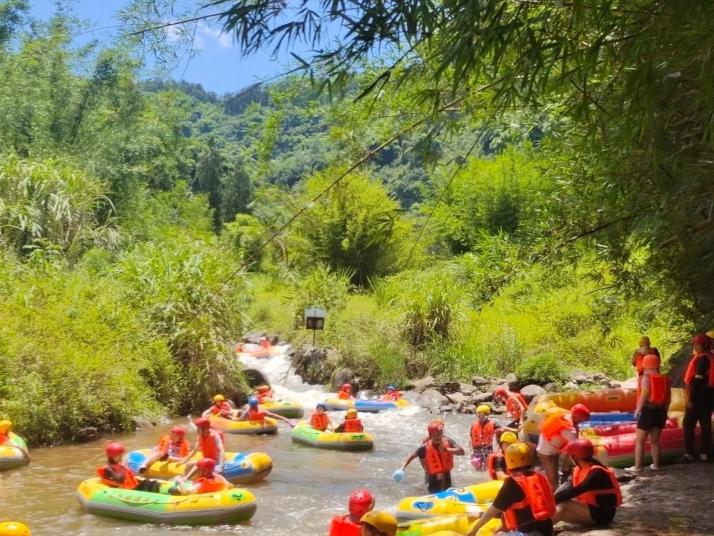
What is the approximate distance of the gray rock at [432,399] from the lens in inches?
639

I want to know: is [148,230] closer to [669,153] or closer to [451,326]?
[451,326]

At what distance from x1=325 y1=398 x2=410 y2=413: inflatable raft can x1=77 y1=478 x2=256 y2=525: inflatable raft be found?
7.78 meters

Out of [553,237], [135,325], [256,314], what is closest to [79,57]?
[256,314]

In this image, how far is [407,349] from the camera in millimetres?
18938

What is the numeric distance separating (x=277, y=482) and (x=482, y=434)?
2605 mm

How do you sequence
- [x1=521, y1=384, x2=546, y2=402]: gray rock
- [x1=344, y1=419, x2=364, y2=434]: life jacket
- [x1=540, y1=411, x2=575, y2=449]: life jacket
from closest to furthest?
[x1=540, y1=411, x2=575, y2=449]: life jacket
[x1=344, y1=419, x2=364, y2=434]: life jacket
[x1=521, y1=384, x2=546, y2=402]: gray rock

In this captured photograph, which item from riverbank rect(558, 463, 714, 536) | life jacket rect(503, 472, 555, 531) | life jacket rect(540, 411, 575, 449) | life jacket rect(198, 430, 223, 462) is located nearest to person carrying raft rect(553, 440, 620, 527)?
riverbank rect(558, 463, 714, 536)

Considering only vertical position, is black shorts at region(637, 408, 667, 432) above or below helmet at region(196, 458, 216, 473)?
above

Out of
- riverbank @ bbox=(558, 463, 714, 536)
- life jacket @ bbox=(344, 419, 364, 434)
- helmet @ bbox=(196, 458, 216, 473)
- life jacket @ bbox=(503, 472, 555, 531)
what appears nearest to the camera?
life jacket @ bbox=(503, 472, 555, 531)

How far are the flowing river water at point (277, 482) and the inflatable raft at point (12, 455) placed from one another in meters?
0.11

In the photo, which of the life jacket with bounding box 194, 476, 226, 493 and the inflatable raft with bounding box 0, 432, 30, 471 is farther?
the inflatable raft with bounding box 0, 432, 30, 471

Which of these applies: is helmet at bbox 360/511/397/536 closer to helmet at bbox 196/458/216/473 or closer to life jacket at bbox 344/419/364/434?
helmet at bbox 196/458/216/473

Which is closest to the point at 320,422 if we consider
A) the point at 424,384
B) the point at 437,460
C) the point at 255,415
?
the point at 255,415

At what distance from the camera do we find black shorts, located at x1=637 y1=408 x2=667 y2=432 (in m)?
7.54
